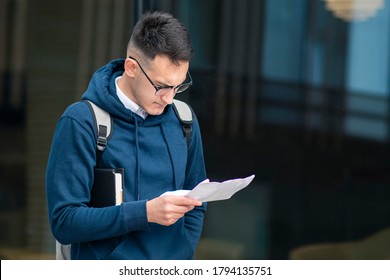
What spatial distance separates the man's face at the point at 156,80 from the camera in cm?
280

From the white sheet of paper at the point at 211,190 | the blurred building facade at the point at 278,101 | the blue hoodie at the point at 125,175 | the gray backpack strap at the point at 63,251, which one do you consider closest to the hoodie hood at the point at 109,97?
the blue hoodie at the point at 125,175

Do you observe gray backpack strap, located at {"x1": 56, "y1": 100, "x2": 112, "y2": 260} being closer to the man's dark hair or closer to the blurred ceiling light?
the man's dark hair

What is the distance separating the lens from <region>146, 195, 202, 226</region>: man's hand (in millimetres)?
2674

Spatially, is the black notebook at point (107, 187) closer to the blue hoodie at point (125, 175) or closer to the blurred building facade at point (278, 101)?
the blue hoodie at point (125, 175)

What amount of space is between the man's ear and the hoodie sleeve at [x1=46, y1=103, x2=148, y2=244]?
0.21 m

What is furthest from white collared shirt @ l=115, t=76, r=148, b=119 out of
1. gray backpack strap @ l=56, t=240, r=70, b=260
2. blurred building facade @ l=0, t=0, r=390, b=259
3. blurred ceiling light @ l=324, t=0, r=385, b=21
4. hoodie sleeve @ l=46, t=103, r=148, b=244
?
blurred ceiling light @ l=324, t=0, r=385, b=21

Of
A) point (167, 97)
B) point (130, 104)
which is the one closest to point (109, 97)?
point (130, 104)

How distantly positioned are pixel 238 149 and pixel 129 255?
2806 millimetres

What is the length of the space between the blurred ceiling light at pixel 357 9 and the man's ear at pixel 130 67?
2.98 metres

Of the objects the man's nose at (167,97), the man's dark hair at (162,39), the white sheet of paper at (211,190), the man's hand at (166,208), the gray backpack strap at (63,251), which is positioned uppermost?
the man's dark hair at (162,39)

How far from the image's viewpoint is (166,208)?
2668mm

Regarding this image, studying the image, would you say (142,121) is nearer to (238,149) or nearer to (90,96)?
(90,96)

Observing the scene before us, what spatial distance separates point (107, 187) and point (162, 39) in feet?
1.70

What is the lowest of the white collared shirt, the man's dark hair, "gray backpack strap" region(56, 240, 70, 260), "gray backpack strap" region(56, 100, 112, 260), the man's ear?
"gray backpack strap" region(56, 240, 70, 260)
